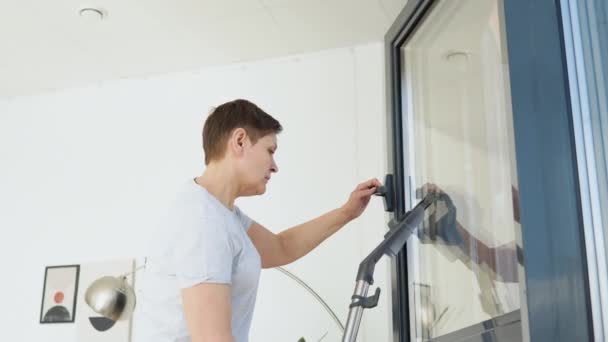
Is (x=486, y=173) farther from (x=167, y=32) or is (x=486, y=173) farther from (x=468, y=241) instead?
(x=167, y=32)

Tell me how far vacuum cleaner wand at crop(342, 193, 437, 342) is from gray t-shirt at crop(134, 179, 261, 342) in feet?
0.88

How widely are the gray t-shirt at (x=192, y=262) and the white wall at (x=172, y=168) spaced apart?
4.33ft

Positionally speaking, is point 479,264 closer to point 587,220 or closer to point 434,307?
point 434,307

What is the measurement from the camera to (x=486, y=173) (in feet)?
3.85

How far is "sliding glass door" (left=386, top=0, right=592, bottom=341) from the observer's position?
846 mm

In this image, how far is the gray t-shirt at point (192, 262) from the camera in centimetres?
119

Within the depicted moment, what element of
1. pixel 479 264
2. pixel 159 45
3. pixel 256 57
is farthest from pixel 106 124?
pixel 479 264

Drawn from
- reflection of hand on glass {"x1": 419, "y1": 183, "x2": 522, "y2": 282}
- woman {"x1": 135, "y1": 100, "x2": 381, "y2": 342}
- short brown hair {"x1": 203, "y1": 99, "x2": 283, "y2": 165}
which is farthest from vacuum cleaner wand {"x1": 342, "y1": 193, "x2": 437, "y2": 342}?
short brown hair {"x1": 203, "y1": 99, "x2": 283, "y2": 165}

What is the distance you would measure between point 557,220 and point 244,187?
2.57ft

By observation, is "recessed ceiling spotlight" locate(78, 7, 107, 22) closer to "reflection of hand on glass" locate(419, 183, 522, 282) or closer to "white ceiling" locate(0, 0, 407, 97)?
"white ceiling" locate(0, 0, 407, 97)

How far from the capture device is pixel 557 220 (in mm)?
848

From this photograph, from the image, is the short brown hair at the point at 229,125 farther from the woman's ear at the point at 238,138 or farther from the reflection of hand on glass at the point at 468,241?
the reflection of hand on glass at the point at 468,241

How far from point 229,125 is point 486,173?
2.00ft

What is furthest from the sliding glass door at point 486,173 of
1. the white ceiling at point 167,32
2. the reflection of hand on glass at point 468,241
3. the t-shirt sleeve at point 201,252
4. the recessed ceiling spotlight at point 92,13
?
the recessed ceiling spotlight at point 92,13
